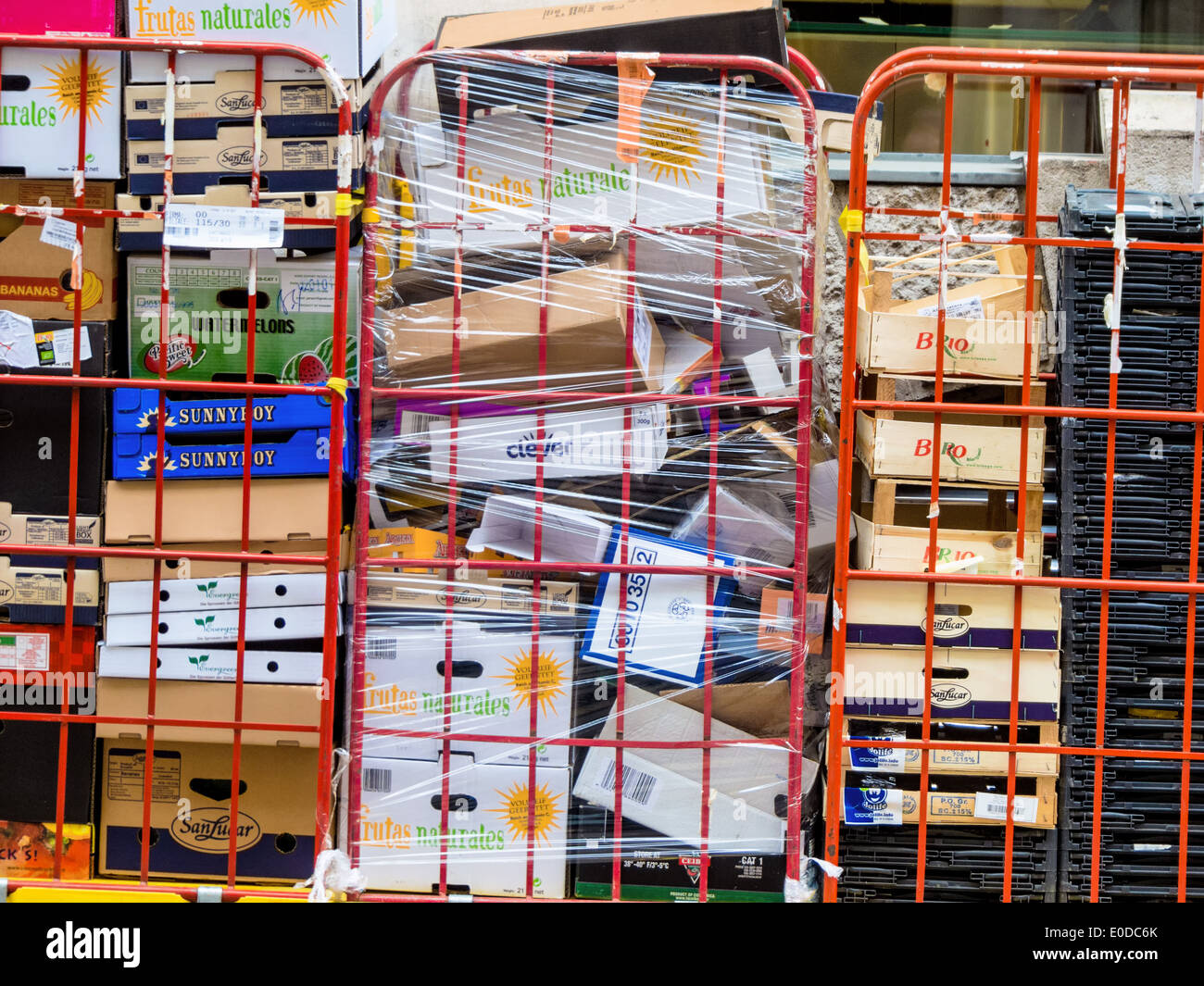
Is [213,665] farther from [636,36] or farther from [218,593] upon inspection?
[636,36]

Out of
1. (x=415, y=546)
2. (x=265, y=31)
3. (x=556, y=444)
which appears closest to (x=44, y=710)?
(x=415, y=546)

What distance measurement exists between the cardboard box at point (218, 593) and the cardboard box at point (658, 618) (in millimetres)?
774

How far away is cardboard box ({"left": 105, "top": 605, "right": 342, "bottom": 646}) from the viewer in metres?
2.97

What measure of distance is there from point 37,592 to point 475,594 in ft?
4.20

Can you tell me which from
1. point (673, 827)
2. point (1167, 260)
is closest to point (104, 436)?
point (673, 827)

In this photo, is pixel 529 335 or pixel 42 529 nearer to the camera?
pixel 529 335

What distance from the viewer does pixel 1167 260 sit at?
9.64 feet

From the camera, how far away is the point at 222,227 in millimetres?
2908

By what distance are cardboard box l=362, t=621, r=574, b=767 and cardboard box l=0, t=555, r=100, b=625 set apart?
86 centimetres

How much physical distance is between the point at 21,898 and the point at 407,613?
131 centimetres

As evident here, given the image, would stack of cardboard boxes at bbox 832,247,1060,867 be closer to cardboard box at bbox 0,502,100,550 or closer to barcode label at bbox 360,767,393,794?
barcode label at bbox 360,767,393,794

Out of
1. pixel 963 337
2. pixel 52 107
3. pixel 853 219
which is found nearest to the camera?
pixel 853 219

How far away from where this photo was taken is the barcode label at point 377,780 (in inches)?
116
